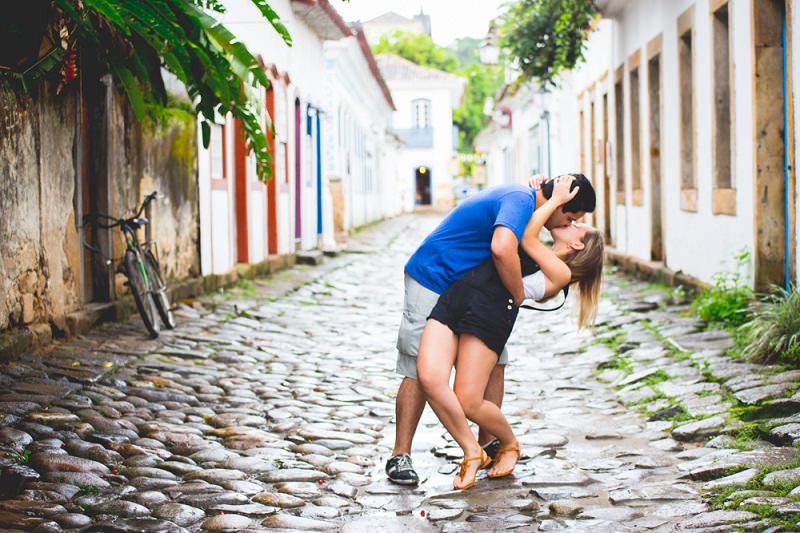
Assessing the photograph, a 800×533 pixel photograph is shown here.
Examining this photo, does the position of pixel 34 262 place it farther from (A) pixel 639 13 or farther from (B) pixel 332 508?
(A) pixel 639 13

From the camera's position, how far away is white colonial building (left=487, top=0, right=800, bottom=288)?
31.9 feet

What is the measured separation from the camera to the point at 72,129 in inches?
375

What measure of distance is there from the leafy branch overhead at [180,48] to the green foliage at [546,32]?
39.9ft

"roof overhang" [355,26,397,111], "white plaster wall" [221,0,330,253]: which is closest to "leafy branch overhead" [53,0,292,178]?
"white plaster wall" [221,0,330,253]

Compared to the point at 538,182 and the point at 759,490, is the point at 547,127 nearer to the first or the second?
the point at 538,182

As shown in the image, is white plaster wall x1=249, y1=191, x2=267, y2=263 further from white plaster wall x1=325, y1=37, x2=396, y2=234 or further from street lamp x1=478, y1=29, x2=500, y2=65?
street lamp x1=478, y1=29, x2=500, y2=65

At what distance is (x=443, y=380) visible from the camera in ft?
17.1

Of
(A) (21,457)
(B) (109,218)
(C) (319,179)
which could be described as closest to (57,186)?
(B) (109,218)

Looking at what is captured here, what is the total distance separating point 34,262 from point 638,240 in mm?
10123

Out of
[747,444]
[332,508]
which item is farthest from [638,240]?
[332,508]

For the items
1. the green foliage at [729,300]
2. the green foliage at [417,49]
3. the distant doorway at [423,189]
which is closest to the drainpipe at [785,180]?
the green foliage at [729,300]

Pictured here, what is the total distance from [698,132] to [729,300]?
298 centimetres

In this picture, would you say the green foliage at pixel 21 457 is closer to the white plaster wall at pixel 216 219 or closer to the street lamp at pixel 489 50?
the white plaster wall at pixel 216 219

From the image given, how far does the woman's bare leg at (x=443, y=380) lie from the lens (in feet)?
17.1
